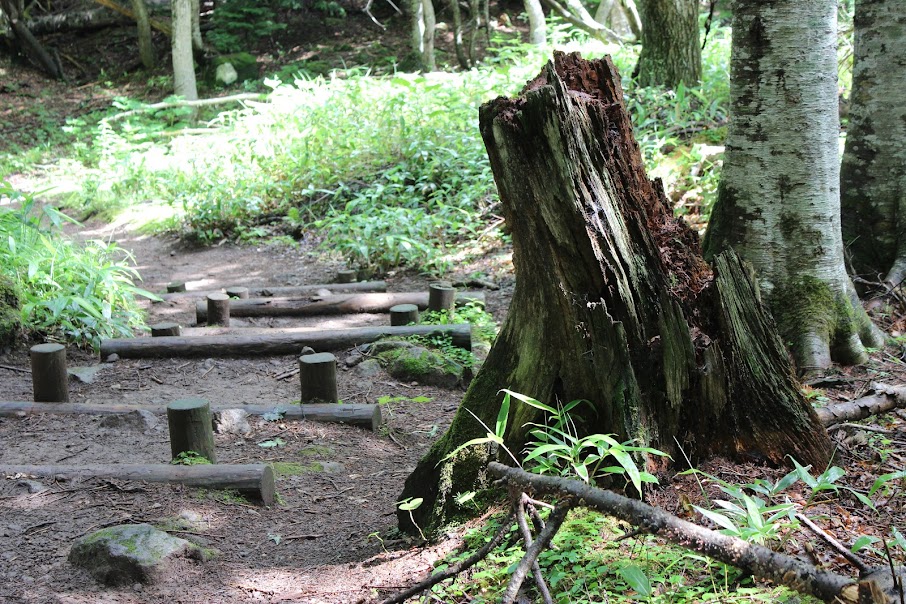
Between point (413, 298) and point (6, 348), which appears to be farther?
point (413, 298)

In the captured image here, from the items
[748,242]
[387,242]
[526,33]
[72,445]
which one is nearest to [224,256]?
[387,242]

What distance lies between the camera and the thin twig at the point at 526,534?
7.18 ft

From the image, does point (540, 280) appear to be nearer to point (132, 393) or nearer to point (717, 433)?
point (717, 433)

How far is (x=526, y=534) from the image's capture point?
2.38m

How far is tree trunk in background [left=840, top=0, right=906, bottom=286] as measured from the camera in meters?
5.35

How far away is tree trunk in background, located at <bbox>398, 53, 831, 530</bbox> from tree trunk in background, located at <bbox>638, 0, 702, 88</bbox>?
7.33m

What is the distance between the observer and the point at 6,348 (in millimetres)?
6105

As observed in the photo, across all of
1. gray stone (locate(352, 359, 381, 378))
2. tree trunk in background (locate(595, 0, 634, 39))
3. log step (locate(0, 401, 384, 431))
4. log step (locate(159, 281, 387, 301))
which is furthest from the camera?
tree trunk in background (locate(595, 0, 634, 39))

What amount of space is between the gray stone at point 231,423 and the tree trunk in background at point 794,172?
122 inches

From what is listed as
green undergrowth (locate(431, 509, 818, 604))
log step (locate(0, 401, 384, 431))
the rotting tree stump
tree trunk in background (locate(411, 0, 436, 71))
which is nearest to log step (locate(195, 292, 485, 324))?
the rotting tree stump

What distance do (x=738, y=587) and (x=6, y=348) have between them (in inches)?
228

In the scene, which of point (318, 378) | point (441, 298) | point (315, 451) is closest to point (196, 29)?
point (441, 298)

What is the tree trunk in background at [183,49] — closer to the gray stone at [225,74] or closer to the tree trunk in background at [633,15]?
the gray stone at [225,74]

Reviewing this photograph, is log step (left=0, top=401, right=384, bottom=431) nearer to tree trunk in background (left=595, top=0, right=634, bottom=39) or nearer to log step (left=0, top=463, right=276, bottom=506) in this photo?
log step (left=0, top=463, right=276, bottom=506)
